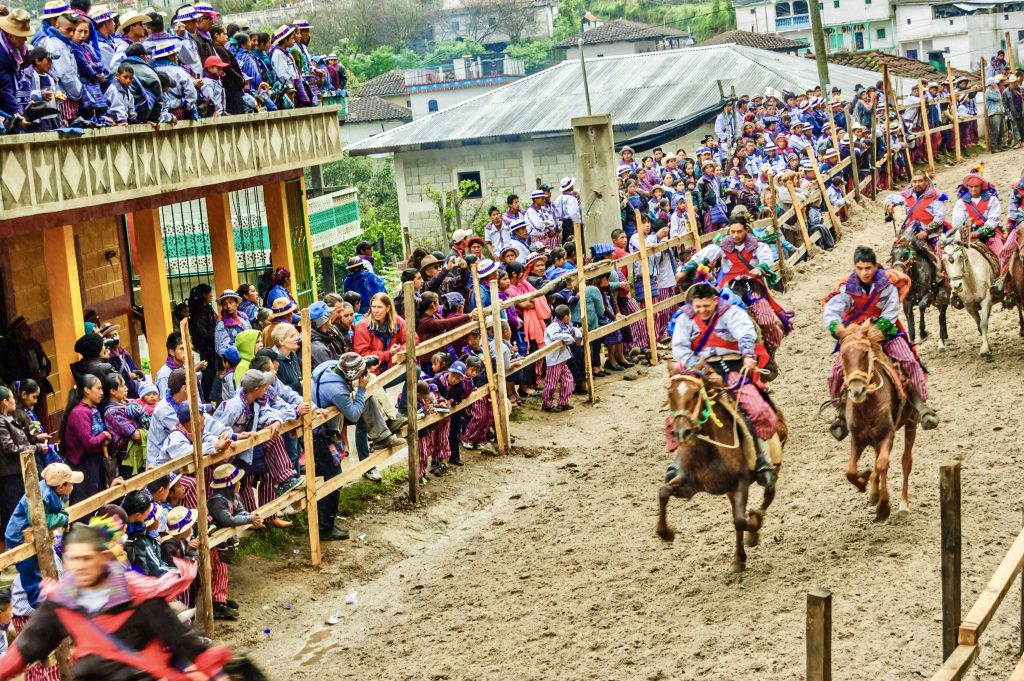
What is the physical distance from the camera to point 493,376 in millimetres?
15953

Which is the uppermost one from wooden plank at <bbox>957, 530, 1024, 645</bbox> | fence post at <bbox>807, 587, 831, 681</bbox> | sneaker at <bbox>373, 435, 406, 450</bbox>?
fence post at <bbox>807, 587, 831, 681</bbox>

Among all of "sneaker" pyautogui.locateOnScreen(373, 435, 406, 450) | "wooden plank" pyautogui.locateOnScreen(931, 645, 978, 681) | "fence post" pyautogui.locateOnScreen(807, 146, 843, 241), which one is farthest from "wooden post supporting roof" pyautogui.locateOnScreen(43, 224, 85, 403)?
"fence post" pyautogui.locateOnScreen(807, 146, 843, 241)

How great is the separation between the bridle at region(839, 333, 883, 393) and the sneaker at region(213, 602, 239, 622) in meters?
5.46

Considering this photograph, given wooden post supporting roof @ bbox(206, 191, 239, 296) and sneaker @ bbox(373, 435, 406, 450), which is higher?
wooden post supporting roof @ bbox(206, 191, 239, 296)

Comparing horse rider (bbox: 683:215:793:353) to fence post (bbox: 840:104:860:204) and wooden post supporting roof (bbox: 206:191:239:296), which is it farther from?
fence post (bbox: 840:104:860:204)

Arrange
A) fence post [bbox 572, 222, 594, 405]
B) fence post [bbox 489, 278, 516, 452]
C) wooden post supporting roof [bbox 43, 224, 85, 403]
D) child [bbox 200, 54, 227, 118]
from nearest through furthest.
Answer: wooden post supporting roof [bbox 43, 224, 85, 403]
fence post [bbox 489, 278, 516, 452]
child [bbox 200, 54, 227, 118]
fence post [bbox 572, 222, 594, 405]

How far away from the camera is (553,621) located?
37.2 feet

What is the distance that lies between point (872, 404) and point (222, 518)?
5543 mm

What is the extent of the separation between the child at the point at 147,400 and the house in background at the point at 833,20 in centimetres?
5906

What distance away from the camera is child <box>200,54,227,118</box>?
1694 centimetres

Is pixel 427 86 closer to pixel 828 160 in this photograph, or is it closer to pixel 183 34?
pixel 828 160

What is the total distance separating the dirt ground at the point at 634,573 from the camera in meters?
10.2

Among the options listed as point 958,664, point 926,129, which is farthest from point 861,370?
point 926,129

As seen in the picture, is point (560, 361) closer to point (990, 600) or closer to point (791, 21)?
point (990, 600)
